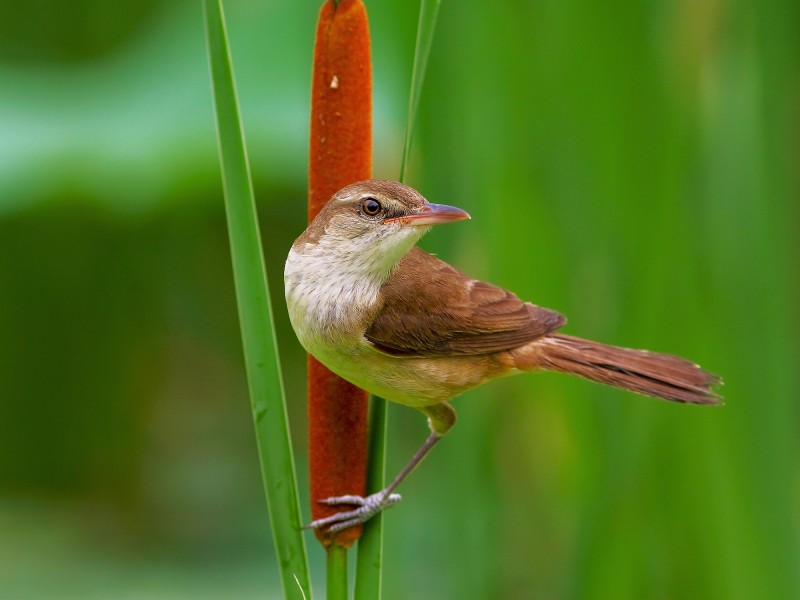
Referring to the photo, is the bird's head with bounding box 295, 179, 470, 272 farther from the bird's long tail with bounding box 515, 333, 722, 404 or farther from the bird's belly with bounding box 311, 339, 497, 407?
the bird's long tail with bounding box 515, 333, 722, 404

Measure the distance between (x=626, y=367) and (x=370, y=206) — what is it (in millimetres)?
586

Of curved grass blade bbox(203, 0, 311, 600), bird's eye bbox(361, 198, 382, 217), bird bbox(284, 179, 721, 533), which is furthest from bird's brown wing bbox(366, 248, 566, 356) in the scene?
curved grass blade bbox(203, 0, 311, 600)

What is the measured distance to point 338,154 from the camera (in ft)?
4.89

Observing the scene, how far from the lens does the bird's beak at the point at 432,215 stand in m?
1.68

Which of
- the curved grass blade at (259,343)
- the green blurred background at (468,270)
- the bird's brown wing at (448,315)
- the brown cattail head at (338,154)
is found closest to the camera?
the curved grass blade at (259,343)

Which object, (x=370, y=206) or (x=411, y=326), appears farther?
(x=411, y=326)

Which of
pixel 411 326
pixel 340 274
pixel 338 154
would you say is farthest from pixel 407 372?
pixel 338 154

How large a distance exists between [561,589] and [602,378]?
57 cm

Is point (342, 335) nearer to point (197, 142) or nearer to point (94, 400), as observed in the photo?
point (197, 142)

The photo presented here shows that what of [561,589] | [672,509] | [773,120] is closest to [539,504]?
[561,589]

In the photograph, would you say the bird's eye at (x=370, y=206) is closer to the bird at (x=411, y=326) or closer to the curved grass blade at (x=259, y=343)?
the bird at (x=411, y=326)

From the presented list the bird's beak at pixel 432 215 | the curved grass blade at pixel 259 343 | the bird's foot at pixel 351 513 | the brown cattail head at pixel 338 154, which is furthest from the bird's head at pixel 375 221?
the bird's foot at pixel 351 513

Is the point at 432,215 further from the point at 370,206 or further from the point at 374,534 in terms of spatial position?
the point at 374,534

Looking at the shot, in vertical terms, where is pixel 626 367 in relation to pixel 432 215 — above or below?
below
